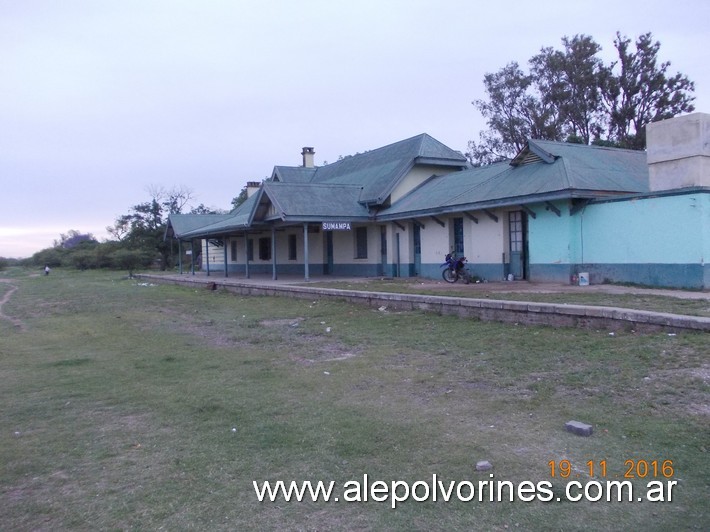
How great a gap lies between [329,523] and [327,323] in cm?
944

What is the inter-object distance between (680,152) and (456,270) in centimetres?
758

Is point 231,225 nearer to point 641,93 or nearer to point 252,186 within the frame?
point 252,186

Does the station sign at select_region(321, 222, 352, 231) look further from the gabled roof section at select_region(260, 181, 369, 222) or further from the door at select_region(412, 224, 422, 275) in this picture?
the door at select_region(412, 224, 422, 275)

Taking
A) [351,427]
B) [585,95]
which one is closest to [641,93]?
[585,95]

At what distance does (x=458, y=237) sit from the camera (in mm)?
21969

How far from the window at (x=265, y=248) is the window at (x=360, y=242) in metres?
9.13

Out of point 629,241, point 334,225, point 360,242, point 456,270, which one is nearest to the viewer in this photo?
point 629,241

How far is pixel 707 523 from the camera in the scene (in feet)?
12.0

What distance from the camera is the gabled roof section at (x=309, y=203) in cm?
2311

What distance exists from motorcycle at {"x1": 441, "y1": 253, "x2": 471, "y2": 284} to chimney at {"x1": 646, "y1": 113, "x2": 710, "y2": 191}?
6232 mm

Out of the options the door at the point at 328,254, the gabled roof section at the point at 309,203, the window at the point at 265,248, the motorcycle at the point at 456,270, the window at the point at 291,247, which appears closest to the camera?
the motorcycle at the point at 456,270

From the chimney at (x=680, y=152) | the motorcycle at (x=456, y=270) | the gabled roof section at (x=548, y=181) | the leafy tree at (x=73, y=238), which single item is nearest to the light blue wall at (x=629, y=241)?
the gabled roof section at (x=548, y=181)

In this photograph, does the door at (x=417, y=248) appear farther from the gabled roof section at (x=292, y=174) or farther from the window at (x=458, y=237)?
the gabled roof section at (x=292, y=174)

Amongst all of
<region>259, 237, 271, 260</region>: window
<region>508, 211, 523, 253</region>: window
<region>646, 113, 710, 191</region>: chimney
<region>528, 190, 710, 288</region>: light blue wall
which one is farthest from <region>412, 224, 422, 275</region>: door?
<region>259, 237, 271, 260</region>: window
